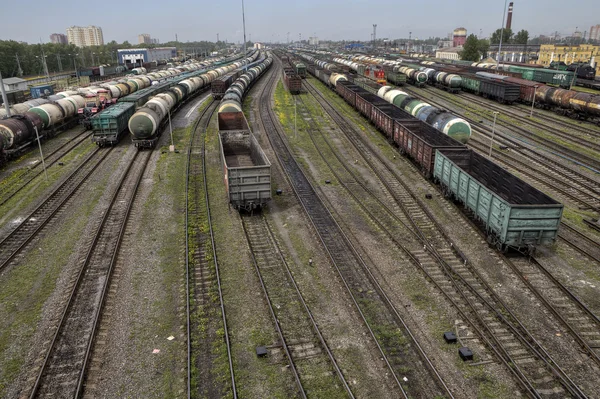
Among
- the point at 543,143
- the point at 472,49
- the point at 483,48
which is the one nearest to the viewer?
the point at 543,143

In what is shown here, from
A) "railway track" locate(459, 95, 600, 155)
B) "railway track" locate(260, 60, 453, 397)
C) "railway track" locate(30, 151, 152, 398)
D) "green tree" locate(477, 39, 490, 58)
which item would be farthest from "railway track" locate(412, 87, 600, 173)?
"green tree" locate(477, 39, 490, 58)

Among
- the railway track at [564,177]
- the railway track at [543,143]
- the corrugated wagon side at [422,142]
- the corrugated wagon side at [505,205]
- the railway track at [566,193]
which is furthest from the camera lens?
the railway track at [543,143]

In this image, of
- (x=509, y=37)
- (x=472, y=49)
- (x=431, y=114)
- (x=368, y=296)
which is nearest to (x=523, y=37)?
(x=509, y=37)

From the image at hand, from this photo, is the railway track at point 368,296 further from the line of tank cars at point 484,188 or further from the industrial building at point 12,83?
the industrial building at point 12,83

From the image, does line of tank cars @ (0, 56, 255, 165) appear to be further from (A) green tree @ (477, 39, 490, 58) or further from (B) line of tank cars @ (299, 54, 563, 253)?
(A) green tree @ (477, 39, 490, 58)

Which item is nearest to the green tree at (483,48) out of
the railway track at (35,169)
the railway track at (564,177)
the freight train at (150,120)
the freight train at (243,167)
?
the railway track at (564,177)

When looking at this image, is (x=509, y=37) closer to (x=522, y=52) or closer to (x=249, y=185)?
(x=522, y=52)
